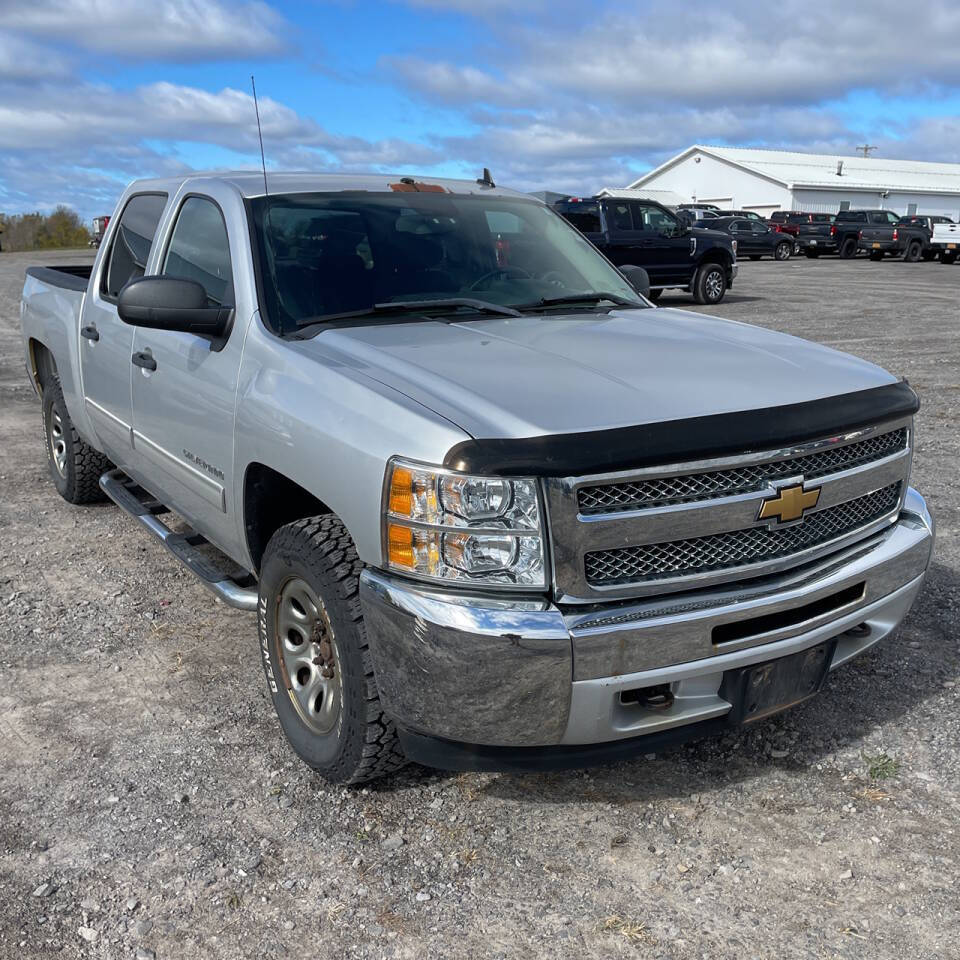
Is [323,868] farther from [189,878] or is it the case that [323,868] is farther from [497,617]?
[497,617]

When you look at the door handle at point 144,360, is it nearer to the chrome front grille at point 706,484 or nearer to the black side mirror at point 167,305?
the black side mirror at point 167,305

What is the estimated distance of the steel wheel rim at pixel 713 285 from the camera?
18.5 m

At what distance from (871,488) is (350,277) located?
1.94 meters

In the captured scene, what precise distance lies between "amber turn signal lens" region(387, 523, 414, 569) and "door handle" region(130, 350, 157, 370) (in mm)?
1916

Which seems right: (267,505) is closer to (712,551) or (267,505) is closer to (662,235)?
(712,551)

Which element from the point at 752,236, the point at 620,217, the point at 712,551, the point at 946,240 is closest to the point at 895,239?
the point at 946,240

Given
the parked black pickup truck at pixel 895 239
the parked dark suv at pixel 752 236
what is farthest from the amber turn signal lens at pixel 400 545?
the parked black pickup truck at pixel 895 239

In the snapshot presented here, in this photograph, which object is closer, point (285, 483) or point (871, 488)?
point (871, 488)

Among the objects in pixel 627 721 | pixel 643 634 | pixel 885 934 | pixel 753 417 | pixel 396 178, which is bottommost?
pixel 885 934

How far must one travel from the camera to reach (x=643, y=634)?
2.53 m

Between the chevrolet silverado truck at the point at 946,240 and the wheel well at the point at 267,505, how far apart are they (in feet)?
114

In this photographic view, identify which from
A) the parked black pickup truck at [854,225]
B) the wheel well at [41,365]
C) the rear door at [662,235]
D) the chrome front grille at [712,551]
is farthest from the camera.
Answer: the parked black pickup truck at [854,225]

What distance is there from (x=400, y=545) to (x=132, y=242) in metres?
2.97

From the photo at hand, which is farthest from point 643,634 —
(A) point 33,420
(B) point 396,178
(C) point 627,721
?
(A) point 33,420
